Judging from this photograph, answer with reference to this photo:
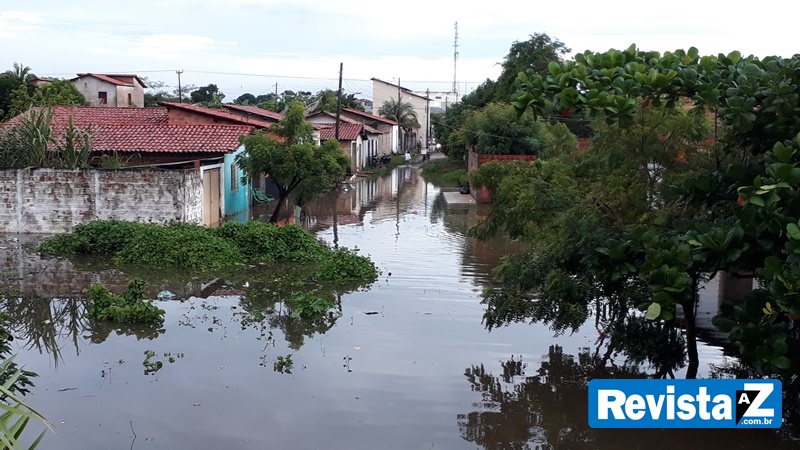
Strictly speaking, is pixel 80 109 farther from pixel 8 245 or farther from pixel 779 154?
pixel 779 154

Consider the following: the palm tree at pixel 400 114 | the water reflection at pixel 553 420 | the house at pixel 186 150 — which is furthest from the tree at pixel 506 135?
the palm tree at pixel 400 114

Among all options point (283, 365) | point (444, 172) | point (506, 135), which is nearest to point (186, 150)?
point (283, 365)

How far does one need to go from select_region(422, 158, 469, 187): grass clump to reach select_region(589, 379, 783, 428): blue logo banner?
3446 cm

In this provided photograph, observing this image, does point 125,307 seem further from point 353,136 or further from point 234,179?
point 353,136

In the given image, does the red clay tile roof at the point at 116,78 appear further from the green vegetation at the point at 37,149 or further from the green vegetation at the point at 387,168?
the green vegetation at the point at 37,149

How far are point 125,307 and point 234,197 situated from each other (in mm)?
14782

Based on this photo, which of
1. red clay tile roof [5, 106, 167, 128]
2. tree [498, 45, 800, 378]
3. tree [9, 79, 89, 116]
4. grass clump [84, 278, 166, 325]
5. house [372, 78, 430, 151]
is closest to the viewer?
tree [498, 45, 800, 378]

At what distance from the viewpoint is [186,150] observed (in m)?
25.2

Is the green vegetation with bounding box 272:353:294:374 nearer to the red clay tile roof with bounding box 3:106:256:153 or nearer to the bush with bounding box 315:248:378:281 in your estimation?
the bush with bounding box 315:248:378:281

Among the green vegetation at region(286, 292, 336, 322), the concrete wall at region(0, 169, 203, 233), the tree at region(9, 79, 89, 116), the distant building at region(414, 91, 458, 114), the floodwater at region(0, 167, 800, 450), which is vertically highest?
the distant building at region(414, 91, 458, 114)

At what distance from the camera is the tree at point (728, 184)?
256 inches

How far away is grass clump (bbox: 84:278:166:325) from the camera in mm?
13356

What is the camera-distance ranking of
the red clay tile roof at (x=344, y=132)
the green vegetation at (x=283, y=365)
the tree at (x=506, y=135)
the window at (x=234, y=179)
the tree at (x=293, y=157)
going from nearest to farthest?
the green vegetation at (x=283, y=365)
the tree at (x=293, y=157)
the window at (x=234, y=179)
the tree at (x=506, y=135)
the red clay tile roof at (x=344, y=132)

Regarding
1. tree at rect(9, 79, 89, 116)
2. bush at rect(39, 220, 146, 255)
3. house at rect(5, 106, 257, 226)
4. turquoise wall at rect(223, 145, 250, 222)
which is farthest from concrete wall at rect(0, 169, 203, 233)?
tree at rect(9, 79, 89, 116)
